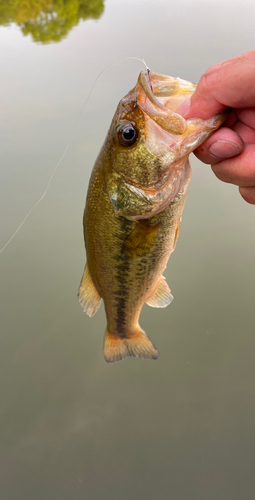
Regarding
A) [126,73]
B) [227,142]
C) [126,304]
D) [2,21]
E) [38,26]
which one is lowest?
[126,304]

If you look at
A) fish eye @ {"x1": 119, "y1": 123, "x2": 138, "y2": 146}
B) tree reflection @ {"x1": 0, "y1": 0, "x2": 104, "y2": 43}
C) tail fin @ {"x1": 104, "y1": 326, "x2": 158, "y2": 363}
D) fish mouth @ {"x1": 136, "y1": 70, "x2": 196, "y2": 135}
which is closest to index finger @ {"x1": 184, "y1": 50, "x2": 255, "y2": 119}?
fish mouth @ {"x1": 136, "y1": 70, "x2": 196, "y2": 135}

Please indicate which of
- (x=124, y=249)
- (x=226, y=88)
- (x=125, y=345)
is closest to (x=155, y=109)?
(x=226, y=88)

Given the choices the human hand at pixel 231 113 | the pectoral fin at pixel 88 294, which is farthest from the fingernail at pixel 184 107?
the pectoral fin at pixel 88 294

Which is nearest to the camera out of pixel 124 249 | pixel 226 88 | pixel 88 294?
pixel 226 88

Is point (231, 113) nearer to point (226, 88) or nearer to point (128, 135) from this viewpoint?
point (226, 88)

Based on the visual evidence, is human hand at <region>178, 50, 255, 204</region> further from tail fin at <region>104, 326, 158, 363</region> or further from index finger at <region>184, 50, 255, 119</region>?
tail fin at <region>104, 326, 158, 363</region>

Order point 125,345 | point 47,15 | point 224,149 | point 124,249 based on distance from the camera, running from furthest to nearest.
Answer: point 47,15
point 125,345
point 124,249
point 224,149

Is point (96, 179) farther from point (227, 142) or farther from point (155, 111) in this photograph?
point (227, 142)

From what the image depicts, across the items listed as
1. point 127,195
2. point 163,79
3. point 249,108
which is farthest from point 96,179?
point 249,108
